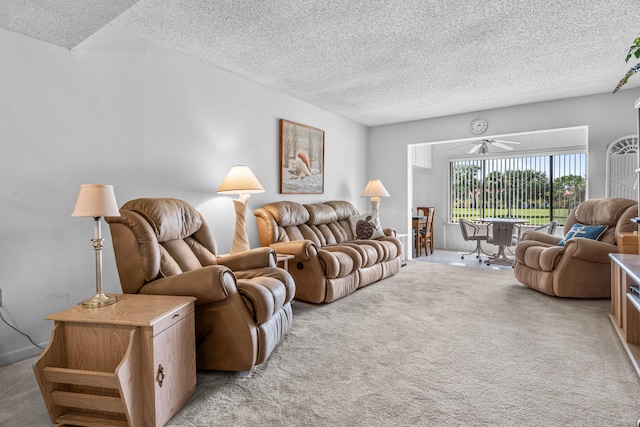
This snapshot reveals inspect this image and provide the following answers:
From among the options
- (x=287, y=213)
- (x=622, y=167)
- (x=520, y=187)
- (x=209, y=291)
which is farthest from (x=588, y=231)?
(x=209, y=291)

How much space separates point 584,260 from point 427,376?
104 inches

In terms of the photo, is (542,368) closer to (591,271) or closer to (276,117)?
(591,271)

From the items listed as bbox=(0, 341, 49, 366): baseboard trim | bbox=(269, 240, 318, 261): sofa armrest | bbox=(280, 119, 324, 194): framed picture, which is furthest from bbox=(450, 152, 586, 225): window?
bbox=(0, 341, 49, 366): baseboard trim

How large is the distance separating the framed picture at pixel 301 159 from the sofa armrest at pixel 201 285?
2.76m

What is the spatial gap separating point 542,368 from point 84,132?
140 inches

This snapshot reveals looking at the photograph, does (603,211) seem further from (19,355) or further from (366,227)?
(19,355)

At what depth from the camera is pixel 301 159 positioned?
506 cm

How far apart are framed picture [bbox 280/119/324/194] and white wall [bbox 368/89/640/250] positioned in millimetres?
1696

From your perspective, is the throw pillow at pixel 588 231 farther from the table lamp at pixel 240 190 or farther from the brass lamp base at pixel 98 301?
the brass lamp base at pixel 98 301

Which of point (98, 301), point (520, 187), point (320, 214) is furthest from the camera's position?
point (520, 187)

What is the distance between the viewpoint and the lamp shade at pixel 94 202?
1.85 metres

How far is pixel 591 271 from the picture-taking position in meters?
3.67

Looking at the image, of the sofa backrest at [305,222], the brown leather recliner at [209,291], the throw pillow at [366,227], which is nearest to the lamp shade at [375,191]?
the sofa backrest at [305,222]

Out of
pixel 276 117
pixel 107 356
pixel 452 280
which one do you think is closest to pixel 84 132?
pixel 107 356
